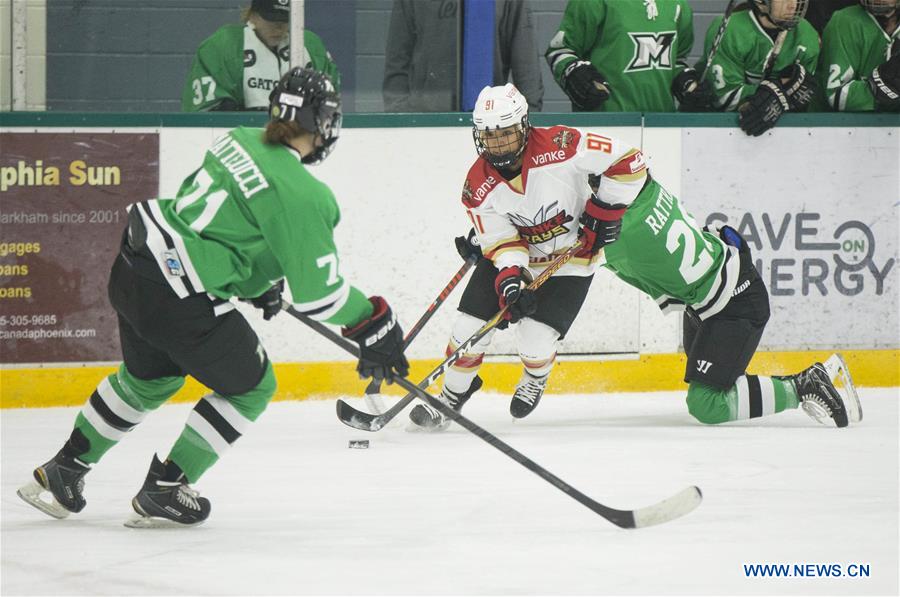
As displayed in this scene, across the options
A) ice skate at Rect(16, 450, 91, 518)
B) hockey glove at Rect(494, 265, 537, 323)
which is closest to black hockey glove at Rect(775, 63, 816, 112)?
hockey glove at Rect(494, 265, 537, 323)

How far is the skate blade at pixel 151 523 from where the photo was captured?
3.12 m

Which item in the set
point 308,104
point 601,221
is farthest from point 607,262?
point 308,104

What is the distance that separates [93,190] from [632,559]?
2.83 m

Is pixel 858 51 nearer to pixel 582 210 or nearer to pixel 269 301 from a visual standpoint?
pixel 582 210

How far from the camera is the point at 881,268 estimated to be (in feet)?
17.5

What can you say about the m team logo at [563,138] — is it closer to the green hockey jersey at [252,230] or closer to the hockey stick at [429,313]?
the hockey stick at [429,313]

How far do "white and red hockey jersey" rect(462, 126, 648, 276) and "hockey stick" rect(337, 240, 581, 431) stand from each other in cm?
8

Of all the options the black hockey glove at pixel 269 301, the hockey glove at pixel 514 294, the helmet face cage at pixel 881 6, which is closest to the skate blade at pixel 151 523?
the black hockey glove at pixel 269 301

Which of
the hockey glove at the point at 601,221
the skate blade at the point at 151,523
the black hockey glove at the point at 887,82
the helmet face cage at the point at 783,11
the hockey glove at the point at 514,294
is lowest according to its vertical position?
the skate blade at the point at 151,523

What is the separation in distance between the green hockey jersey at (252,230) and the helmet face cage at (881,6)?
3362 mm

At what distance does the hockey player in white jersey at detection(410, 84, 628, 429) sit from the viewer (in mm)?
4113

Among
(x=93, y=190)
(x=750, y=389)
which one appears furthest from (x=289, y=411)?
(x=750, y=389)

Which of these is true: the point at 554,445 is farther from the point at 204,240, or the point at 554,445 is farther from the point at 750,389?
the point at 204,240

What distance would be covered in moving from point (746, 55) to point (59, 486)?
3382mm
